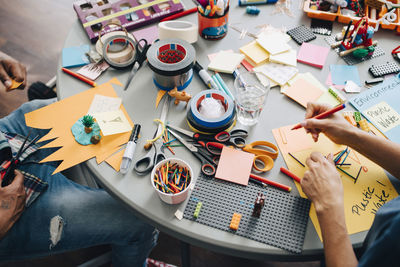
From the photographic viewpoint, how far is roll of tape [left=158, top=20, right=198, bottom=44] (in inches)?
42.2

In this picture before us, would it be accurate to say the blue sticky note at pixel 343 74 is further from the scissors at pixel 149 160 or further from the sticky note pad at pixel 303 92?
the scissors at pixel 149 160

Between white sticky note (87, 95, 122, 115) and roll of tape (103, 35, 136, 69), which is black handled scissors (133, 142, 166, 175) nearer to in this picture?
white sticky note (87, 95, 122, 115)

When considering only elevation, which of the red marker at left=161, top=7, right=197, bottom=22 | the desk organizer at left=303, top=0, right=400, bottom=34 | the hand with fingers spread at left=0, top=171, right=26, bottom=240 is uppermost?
the desk organizer at left=303, top=0, right=400, bottom=34

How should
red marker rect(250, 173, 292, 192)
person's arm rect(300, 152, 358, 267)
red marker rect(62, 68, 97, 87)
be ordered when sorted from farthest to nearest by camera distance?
red marker rect(62, 68, 97, 87), red marker rect(250, 173, 292, 192), person's arm rect(300, 152, 358, 267)

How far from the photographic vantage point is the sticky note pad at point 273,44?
1.12 metres

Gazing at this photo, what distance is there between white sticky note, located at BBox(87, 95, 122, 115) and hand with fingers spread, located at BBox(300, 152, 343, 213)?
0.62 metres

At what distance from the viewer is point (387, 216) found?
0.67m

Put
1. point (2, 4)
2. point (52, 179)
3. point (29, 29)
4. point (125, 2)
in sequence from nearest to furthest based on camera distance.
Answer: point (52, 179) < point (125, 2) < point (29, 29) < point (2, 4)

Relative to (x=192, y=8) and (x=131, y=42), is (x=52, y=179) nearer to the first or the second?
(x=131, y=42)

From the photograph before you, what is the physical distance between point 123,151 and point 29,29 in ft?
6.59

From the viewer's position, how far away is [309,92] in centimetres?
102

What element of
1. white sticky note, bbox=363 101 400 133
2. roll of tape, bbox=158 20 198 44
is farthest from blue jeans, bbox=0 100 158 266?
white sticky note, bbox=363 101 400 133

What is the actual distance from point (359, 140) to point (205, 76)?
0.51 m

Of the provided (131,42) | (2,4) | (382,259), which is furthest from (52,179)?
(2,4)
